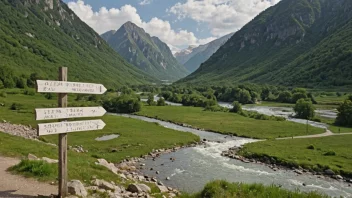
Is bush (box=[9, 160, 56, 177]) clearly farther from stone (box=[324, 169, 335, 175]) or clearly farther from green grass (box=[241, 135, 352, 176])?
green grass (box=[241, 135, 352, 176])

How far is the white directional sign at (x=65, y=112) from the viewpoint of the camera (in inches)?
558

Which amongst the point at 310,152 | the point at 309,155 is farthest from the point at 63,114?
the point at 310,152

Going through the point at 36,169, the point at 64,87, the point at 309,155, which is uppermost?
the point at 64,87

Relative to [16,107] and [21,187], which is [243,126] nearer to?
[16,107]

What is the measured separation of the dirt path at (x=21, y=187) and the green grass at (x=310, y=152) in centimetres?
4773

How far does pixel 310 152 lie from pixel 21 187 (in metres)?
59.4

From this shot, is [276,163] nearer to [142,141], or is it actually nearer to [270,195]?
[142,141]

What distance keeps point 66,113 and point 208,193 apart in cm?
979

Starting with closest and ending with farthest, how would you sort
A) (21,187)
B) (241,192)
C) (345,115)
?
(21,187), (241,192), (345,115)

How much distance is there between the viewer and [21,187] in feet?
56.4

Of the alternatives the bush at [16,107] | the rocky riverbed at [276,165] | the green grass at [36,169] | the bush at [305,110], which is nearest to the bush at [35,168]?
the green grass at [36,169]

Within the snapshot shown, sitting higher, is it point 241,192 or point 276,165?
point 241,192

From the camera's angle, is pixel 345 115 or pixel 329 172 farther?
pixel 345 115

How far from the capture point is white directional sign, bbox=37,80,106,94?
14238mm
